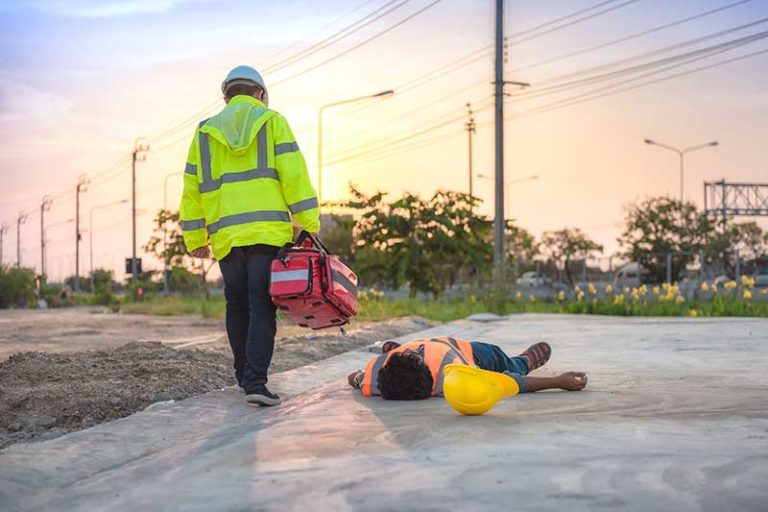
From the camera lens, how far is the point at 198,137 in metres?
6.45

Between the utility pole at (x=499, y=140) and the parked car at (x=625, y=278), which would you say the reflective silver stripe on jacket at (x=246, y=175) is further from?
the parked car at (x=625, y=278)

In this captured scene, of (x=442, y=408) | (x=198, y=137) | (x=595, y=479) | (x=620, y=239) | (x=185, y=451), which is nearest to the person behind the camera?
(x=595, y=479)

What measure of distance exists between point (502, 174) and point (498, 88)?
271cm

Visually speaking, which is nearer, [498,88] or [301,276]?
[301,276]

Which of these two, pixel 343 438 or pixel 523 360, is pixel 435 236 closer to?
pixel 523 360

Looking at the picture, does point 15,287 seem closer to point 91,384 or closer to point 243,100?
point 91,384

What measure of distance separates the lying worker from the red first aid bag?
405mm

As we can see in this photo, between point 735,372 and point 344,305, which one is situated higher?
point 344,305

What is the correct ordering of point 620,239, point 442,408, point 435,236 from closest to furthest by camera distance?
point 442,408 → point 435,236 → point 620,239

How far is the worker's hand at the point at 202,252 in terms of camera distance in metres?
6.65

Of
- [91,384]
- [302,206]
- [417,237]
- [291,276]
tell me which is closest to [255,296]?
[291,276]

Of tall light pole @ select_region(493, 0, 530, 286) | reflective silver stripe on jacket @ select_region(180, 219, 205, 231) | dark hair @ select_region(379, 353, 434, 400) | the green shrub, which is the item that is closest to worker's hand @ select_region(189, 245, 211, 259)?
reflective silver stripe on jacket @ select_region(180, 219, 205, 231)

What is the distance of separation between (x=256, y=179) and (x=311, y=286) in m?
0.72

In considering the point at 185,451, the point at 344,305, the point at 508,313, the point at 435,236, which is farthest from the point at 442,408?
the point at 435,236
